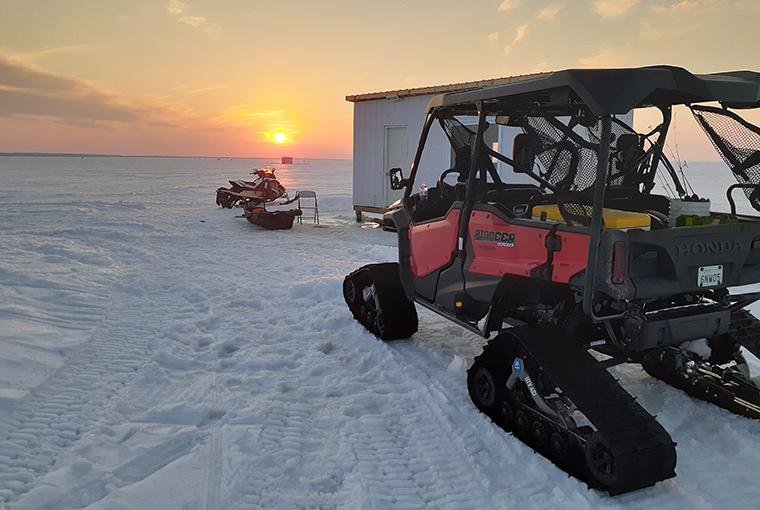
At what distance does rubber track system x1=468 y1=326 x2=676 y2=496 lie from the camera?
2877 millimetres

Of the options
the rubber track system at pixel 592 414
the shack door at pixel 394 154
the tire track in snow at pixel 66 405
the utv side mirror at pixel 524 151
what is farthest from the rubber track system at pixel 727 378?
the shack door at pixel 394 154

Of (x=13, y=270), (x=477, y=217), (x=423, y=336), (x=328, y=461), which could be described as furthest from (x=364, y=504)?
(x=13, y=270)

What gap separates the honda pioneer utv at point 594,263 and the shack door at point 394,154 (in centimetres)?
973

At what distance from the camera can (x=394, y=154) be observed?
14.9 meters

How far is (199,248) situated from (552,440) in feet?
30.1

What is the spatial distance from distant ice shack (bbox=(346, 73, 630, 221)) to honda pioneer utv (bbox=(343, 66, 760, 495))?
28.2ft

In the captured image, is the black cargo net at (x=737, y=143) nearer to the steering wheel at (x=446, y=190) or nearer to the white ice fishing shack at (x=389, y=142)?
the steering wheel at (x=446, y=190)

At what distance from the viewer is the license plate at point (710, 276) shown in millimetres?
3330

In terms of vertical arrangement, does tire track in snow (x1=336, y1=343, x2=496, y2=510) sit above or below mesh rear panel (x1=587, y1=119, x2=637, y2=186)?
below

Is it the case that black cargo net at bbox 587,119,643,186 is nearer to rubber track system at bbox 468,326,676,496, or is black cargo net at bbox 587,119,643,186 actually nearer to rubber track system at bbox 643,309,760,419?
rubber track system at bbox 643,309,760,419

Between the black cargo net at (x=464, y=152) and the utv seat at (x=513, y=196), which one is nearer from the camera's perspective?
the black cargo net at (x=464, y=152)

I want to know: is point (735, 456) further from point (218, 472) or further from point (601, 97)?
point (218, 472)

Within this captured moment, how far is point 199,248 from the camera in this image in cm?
1105

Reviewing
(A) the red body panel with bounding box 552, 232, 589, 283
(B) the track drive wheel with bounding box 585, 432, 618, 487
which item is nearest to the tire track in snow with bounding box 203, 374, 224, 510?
(B) the track drive wheel with bounding box 585, 432, 618, 487
